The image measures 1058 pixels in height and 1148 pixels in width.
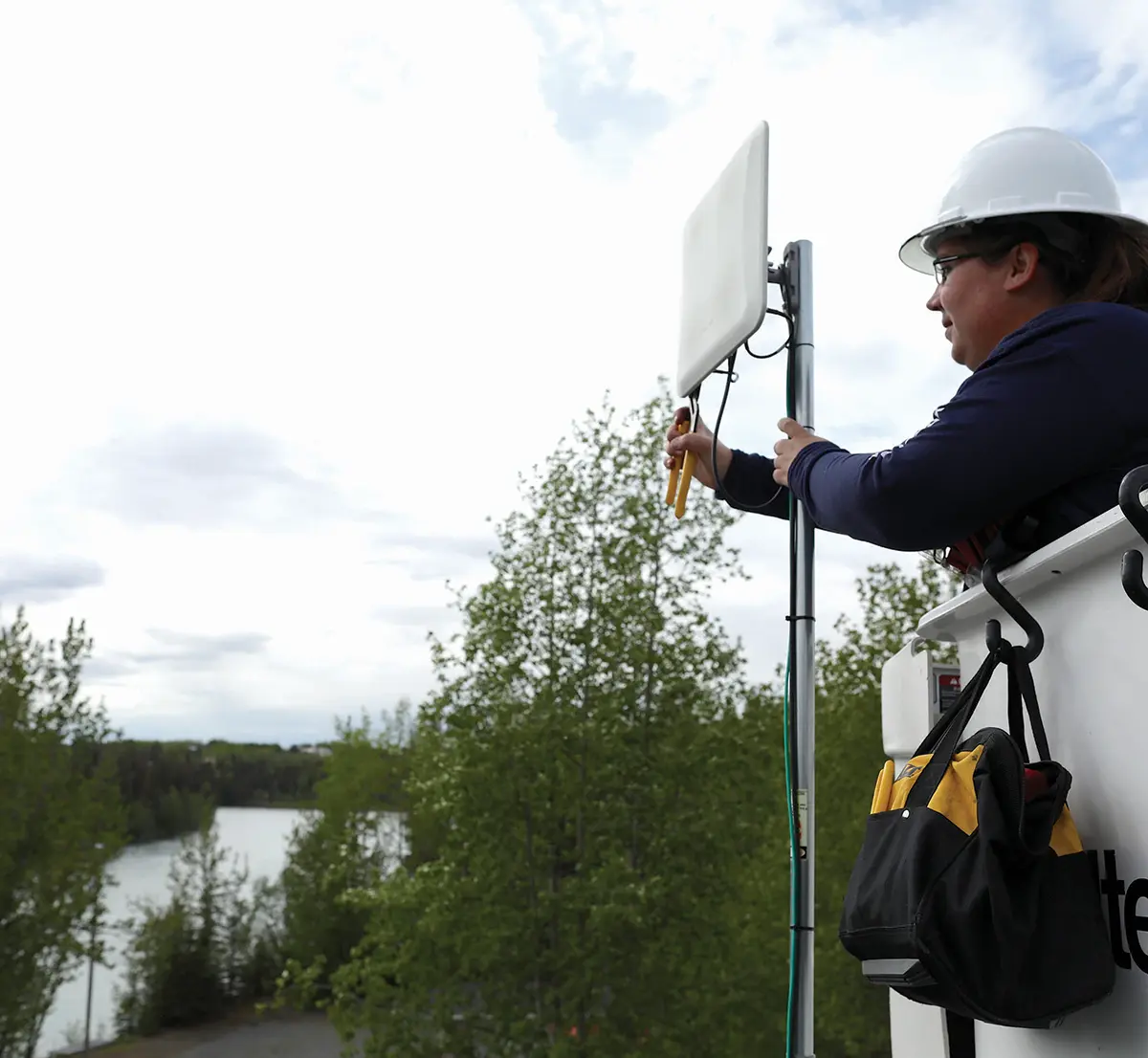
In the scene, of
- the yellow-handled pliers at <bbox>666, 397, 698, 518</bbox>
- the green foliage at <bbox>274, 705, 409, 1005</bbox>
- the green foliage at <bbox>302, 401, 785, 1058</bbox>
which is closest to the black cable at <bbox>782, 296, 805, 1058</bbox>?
the yellow-handled pliers at <bbox>666, 397, 698, 518</bbox>

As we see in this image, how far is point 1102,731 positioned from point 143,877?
1492 inches

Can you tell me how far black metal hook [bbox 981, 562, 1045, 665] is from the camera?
1729 millimetres

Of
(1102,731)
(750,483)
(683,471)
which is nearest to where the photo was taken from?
(1102,731)

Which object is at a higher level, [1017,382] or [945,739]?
[1017,382]

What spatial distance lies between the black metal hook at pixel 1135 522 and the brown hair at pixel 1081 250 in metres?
0.80

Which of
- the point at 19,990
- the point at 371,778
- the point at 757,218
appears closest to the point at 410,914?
the point at 757,218

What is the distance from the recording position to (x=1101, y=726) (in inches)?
62.1

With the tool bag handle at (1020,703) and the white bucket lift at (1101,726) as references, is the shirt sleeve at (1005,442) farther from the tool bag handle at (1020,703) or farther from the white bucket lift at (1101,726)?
the tool bag handle at (1020,703)

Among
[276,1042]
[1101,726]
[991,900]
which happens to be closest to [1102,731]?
[1101,726]

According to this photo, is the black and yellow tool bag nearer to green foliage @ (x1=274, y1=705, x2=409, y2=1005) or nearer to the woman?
the woman

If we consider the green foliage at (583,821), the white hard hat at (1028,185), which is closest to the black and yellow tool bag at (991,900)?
the white hard hat at (1028,185)

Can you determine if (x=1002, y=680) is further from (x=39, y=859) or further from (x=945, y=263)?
(x=39, y=859)

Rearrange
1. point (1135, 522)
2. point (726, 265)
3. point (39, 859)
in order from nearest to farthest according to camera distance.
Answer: point (1135, 522), point (726, 265), point (39, 859)

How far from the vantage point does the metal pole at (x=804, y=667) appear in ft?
8.23
